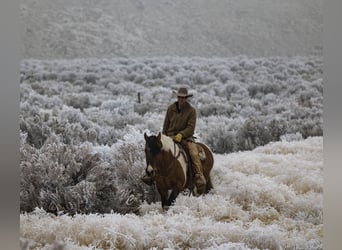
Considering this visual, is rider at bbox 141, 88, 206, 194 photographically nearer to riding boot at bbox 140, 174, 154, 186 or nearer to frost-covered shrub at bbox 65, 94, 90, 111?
riding boot at bbox 140, 174, 154, 186

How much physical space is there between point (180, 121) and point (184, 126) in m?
0.05

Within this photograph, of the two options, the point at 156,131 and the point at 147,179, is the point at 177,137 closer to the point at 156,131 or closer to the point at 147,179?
the point at 156,131

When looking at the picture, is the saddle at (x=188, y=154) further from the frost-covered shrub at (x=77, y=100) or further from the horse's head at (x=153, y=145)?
the frost-covered shrub at (x=77, y=100)

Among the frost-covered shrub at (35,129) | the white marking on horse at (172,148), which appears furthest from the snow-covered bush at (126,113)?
the white marking on horse at (172,148)

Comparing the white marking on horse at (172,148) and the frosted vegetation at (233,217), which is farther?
the white marking on horse at (172,148)

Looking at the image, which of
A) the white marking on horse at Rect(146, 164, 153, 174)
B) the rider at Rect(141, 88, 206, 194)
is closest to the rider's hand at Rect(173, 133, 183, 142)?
the rider at Rect(141, 88, 206, 194)

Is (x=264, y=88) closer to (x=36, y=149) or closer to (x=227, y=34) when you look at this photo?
(x=227, y=34)

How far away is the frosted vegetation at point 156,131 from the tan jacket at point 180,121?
0.05m

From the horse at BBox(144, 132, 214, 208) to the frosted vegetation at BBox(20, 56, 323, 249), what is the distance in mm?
64

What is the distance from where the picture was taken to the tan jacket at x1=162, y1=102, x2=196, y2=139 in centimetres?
431

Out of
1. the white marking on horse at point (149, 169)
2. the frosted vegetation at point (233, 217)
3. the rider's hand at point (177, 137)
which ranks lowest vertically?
the frosted vegetation at point (233, 217)

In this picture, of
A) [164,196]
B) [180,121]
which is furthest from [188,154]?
[164,196]

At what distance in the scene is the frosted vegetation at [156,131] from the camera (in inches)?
163

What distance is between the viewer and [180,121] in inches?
170
